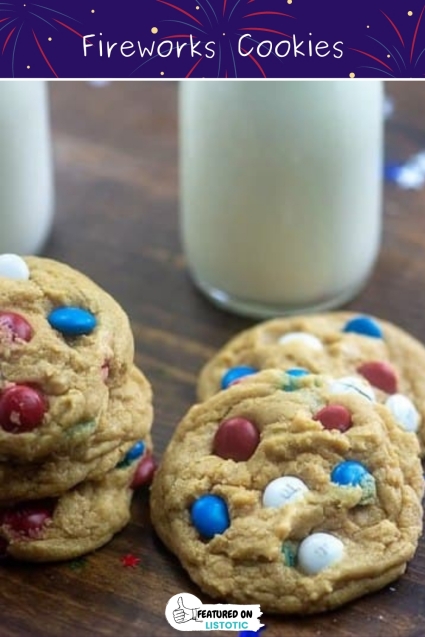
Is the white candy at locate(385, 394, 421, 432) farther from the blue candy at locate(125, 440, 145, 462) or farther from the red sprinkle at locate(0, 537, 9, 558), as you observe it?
the red sprinkle at locate(0, 537, 9, 558)

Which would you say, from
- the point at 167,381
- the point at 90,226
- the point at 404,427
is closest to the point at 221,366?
the point at 167,381

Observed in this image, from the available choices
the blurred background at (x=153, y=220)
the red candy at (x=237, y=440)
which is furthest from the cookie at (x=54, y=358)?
the blurred background at (x=153, y=220)

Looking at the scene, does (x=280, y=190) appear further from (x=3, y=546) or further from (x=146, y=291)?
(x=3, y=546)

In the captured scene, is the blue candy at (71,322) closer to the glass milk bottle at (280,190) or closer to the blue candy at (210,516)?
the blue candy at (210,516)
